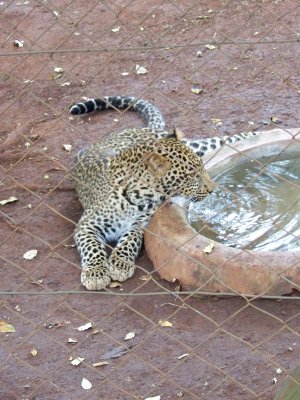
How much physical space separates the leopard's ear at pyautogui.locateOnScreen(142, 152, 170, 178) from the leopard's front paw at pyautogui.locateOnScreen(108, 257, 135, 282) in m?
0.74

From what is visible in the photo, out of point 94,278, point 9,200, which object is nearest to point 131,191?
point 94,278

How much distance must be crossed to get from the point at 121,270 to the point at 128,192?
0.75 m

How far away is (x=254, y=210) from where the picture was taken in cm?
648

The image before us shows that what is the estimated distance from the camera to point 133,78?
30.2 feet

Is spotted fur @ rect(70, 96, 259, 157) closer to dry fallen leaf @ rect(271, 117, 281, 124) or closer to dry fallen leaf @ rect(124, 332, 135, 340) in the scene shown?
dry fallen leaf @ rect(271, 117, 281, 124)

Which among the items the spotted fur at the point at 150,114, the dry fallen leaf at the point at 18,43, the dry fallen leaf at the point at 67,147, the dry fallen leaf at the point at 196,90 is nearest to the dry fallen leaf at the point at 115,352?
the spotted fur at the point at 150,114

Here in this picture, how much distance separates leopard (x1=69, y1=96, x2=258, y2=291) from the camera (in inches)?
250

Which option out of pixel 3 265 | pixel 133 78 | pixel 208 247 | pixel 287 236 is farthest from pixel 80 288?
pixel 133 78

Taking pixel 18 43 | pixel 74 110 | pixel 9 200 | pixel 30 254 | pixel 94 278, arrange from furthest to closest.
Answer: pixel 18 43 → pixel 74 110 → pixel 9 200 → pixel 30 254 → pixel 94 278

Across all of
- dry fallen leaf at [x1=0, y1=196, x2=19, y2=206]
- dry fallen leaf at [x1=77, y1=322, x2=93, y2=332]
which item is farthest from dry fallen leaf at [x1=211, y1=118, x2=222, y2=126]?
dry fallen leaf at [x1=77, y1=322, x2=93, y2=332]

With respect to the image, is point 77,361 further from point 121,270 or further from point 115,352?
point 121,270

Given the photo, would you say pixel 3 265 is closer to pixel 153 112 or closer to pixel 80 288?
pixel 80 288

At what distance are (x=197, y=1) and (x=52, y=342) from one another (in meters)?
6.11

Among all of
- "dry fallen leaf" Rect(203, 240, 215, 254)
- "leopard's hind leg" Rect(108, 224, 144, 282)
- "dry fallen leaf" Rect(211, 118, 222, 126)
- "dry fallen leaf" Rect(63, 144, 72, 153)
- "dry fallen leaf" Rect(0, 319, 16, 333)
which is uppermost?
"dry fallen leaf" Rect(203, 240, 215, 254)
